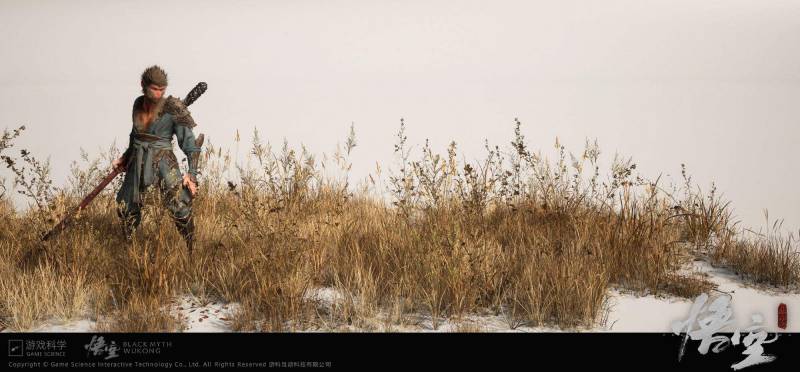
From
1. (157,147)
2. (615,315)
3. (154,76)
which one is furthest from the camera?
(157,147)

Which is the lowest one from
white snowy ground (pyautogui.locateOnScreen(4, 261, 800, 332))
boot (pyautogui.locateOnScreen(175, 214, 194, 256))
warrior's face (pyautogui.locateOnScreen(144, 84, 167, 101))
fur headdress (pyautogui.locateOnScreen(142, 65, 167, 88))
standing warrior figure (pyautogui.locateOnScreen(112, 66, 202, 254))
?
white snowy ground (pyautogui.locateOnScreen(4, 261, 800, 332))

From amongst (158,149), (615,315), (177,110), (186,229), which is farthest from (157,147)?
(615,315)

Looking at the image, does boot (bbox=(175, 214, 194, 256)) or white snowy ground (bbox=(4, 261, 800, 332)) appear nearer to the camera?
white snowy ground (bbox=(4, 261, 800, 332))

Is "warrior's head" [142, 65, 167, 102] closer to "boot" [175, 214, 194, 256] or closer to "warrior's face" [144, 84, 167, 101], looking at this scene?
"warrior's face" [144, 84, 167, 101]

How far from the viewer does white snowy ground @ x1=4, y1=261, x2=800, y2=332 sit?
342 centimetres

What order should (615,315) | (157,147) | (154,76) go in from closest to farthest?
1. (615,315)
2. (154,76)
3. (157,147)

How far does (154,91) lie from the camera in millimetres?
4449

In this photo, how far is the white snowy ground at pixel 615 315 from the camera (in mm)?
3416

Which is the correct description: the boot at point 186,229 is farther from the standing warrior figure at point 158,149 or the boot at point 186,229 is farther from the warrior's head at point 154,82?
the warrior's head at point 154,82

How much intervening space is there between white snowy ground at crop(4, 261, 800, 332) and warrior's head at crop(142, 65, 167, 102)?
5.13ft

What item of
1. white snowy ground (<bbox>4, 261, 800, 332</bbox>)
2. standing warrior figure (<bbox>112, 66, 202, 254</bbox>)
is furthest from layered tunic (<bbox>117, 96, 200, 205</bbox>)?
white snowy ground (<bbox>4, 261, 800, 332</bbox>)

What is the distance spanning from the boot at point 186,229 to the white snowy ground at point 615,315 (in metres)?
0.65

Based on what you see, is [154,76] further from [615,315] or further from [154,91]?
[615,315]

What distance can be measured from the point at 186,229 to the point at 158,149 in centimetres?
64
